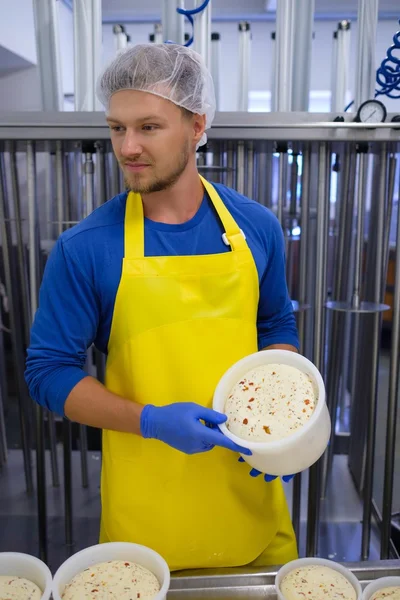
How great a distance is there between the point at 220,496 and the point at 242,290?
44 cm

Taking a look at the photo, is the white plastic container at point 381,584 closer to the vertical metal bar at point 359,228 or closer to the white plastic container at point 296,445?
the white plastic container at point 296,445

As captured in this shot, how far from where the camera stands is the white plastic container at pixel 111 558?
32.3 inches

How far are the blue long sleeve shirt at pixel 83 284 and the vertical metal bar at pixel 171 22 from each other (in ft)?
2.51

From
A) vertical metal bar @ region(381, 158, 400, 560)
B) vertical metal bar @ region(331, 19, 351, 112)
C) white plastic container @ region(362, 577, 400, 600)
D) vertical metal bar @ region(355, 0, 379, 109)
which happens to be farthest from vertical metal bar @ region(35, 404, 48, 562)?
vertical metal bar @ region(331, 19, 351, 112)

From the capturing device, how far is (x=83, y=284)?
111cm

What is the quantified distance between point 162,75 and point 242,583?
3.14 ft

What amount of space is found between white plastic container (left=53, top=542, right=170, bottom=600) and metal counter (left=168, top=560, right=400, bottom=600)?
11cm

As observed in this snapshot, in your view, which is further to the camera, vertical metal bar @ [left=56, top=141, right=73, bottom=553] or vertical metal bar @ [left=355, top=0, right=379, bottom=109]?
vertical metal bar @ [left=56, top=141, right=73, bottom=553]

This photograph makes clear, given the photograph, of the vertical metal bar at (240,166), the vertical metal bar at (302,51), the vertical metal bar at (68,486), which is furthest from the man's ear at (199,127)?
the vertical metal bar at (68,486)

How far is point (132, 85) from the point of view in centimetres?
110

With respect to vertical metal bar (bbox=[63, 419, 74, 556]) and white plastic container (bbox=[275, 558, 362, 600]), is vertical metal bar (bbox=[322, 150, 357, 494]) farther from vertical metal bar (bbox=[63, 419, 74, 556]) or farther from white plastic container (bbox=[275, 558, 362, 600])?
white plastic container (bbox=[275, 558, 362, 600])

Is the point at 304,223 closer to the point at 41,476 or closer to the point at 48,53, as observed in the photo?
the point at 48,53

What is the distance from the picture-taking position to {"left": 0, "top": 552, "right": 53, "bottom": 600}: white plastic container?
0.82 meters

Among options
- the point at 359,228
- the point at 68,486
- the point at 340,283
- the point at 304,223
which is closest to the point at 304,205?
the point at 304,223
